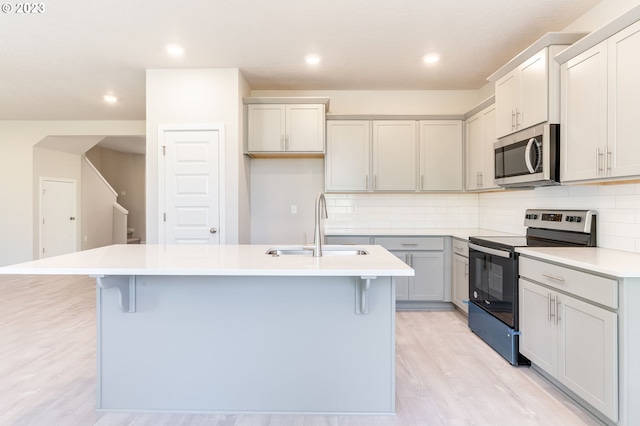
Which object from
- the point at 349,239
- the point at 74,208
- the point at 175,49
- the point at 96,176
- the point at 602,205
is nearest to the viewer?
the point at 602,205

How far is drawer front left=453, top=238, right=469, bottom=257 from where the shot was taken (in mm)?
3787

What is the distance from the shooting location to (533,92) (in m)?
2.83

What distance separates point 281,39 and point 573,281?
2.83m

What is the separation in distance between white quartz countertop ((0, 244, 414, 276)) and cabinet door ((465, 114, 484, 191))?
235 centimetres

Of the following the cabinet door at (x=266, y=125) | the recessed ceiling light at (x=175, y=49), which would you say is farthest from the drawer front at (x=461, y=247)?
the recessed ceiling light at (x=175, y=49)

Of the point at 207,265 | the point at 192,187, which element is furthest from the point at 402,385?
the point at 192,187

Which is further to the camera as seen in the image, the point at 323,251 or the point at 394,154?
the point at 394,154

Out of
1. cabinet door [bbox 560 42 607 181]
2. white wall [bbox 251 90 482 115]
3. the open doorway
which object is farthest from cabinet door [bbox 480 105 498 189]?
the open doorway

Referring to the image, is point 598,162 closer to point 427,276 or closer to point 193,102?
point 427,276

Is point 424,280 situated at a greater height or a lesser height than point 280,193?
lesser

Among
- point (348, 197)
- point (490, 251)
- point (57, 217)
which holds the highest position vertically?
point (348, 197)

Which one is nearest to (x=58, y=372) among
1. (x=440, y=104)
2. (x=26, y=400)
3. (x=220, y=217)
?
(x=26, y=400)

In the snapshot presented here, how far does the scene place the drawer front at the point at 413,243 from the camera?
13.6 feet

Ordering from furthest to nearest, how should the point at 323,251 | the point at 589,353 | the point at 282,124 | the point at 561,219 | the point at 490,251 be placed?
the point at 282,124 < the point at 490,251 < the point at 561,219 < the point at 323,251 < the point at 589,353
